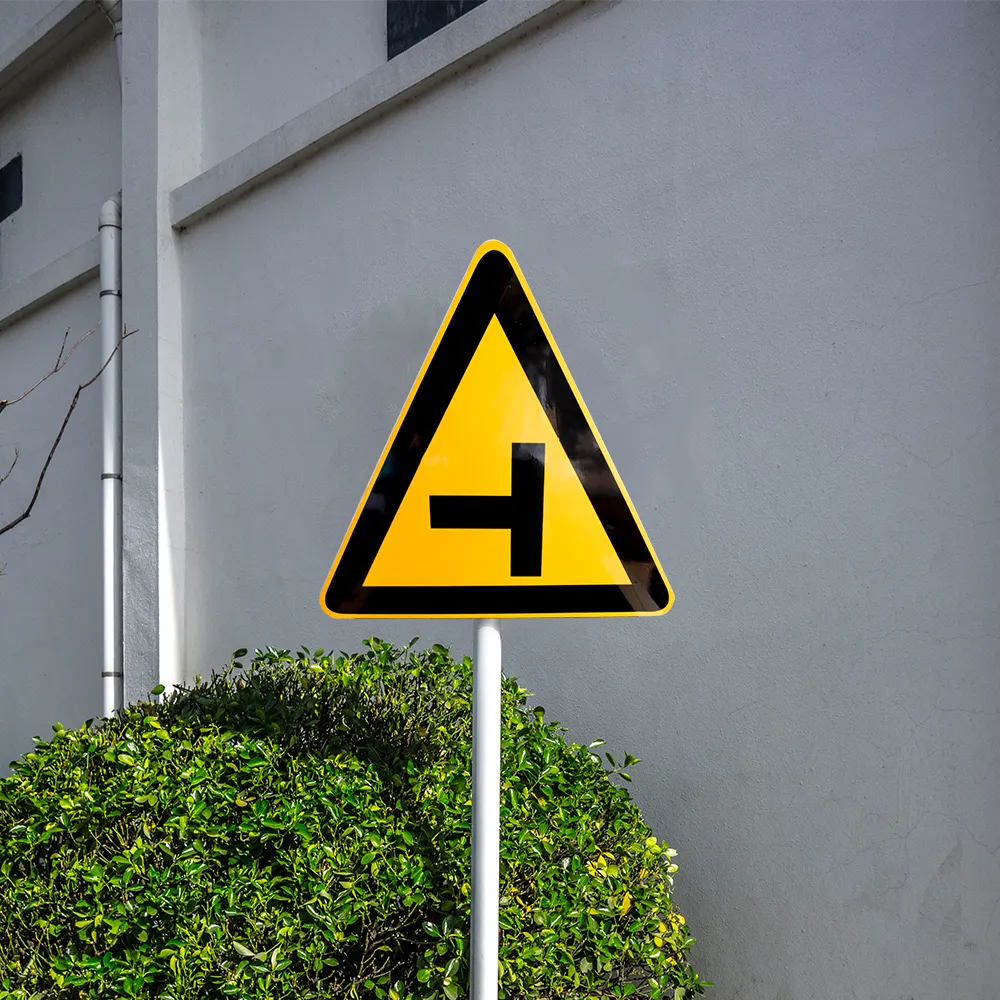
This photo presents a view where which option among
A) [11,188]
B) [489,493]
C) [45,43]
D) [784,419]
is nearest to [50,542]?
[11,188]

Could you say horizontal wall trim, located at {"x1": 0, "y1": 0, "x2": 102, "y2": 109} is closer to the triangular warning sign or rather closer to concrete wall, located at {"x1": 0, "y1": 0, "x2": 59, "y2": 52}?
concrete wall, located at {"x1": 0, "y1": 0, "x2": 59, "y2": 52}

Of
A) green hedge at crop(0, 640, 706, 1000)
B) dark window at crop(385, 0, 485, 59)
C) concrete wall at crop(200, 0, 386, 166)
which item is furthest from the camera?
concrete wall at crop(200, 0, 386, 166)

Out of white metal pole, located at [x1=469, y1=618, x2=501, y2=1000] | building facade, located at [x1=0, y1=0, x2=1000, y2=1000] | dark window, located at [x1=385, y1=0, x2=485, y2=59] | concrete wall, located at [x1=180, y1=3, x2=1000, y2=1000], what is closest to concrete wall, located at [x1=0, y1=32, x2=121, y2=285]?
building facade, located at [x1=0, y1=0, x2=1000, y2=1000]

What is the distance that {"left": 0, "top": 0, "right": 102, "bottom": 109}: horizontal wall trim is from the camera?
6891 millimetres

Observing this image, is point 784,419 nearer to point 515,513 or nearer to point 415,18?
point 515,513

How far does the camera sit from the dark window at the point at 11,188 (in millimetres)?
8266

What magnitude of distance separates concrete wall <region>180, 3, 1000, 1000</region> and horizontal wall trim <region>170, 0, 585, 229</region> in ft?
0.30

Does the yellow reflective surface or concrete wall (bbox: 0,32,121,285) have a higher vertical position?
concrete wall (bbox: 0,32,121,285)

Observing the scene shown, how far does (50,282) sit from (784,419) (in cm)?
546

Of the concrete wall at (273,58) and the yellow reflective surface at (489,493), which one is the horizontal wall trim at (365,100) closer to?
the concrete wall at (273,58)

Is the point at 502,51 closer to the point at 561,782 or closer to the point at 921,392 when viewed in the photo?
the point at 921,392

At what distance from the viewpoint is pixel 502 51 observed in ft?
13.8

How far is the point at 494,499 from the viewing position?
6.84 ft

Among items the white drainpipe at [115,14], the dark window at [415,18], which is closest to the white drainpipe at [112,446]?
the white drainpipe at [115,14]
